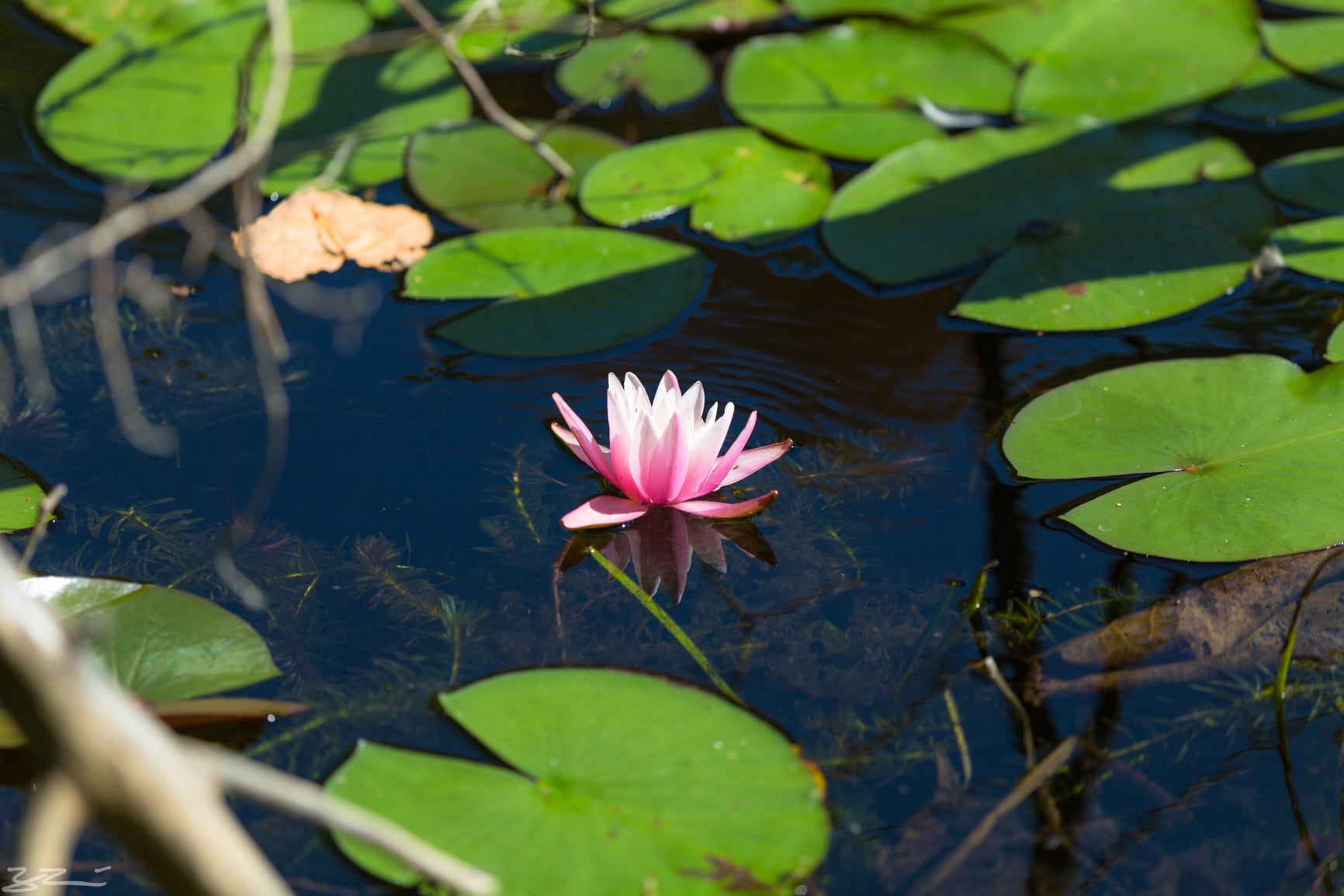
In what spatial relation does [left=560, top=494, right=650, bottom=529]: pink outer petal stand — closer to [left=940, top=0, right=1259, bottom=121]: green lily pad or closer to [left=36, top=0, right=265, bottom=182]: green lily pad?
[left=36, top=0, right=265, bottom=182]: green lily pad

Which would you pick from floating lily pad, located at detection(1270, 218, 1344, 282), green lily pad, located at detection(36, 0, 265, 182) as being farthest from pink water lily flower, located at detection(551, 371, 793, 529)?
green lily pad, located at detection(36, 0, 265, 182)

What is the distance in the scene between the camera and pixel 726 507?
6.49 feet

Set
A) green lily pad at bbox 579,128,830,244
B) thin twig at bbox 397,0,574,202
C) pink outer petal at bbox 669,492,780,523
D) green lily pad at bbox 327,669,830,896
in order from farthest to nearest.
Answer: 1. green lily pad at bbox 579,128,830,244
2. thin twig at bbox 397,0,574,202
3. pink outer petal at bbox 669,492,780,523
4. green lily pad at bbox 327,669,830,896

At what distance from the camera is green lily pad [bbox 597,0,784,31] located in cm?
348

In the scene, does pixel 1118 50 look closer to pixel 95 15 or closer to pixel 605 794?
pixel 605 794

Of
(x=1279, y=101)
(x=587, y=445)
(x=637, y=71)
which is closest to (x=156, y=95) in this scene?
(x=637, y=71)

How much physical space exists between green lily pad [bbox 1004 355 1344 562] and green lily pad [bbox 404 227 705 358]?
92cm

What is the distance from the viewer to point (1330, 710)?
5.37 feet

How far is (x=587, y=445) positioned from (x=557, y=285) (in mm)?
663

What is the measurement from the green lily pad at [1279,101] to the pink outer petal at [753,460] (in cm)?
203

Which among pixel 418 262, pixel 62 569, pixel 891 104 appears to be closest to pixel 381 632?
pixel 62 569

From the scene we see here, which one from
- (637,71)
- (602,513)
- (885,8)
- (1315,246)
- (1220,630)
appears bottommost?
(1220,630)

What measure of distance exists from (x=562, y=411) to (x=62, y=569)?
969 millimetres

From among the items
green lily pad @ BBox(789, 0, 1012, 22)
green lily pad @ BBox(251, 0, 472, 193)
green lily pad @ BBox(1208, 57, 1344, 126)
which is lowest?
green lily pad @ BBox(1208, 57, 1344, 126)
